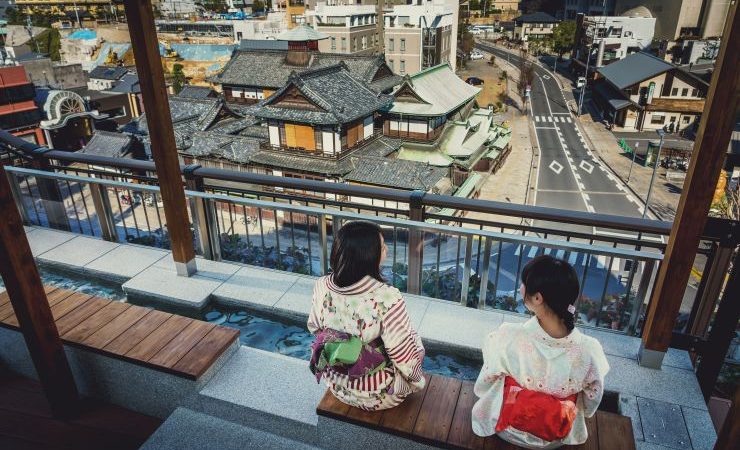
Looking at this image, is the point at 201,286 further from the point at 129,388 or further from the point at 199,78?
the point at 199,78

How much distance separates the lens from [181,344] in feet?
11.0

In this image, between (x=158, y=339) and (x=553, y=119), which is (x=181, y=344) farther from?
(x=553, y=119)

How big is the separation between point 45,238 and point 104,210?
953 millimetres

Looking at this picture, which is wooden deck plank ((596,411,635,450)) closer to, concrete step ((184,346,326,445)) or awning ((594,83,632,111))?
concrete step ((184,346,326,445))

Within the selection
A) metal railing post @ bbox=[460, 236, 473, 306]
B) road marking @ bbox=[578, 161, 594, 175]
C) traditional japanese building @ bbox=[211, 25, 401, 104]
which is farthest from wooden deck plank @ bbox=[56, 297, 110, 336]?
road marking @ bbox=[578, 161, 594, 175]

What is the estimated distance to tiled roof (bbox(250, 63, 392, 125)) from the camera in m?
22.9

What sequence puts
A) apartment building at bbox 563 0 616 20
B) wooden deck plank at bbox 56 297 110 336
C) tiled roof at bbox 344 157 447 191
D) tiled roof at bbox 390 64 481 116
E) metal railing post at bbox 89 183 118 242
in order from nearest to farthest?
wooden deck plank at bbox 56 297 110 336 → metal railing post at bbox 89 183 118 242 → tiled roof at bbox 344 157 447 191 → tiled roof at bbox 390 64 481 116 → apartment building at bbox 563 0 616 20

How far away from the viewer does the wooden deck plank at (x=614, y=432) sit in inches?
97.5

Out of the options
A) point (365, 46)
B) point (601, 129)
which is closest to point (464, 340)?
point (601, 129)

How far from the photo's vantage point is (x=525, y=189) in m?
28.5

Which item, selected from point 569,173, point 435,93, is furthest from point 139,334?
point 569,173

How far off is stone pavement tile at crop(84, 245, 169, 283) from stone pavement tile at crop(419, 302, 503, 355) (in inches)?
124

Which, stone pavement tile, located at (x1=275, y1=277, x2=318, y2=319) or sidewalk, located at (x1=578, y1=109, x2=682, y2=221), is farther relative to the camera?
sidewalk, located at (x1=578, y1=109, x2=682, y2=221)

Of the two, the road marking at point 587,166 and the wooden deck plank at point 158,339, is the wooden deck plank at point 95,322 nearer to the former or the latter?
the wooden deck plank at point 158,339
